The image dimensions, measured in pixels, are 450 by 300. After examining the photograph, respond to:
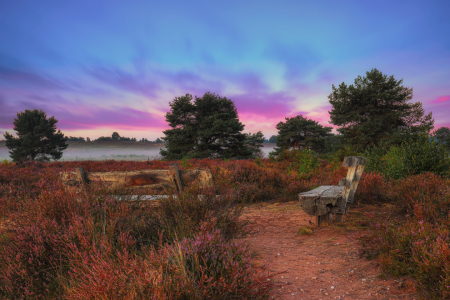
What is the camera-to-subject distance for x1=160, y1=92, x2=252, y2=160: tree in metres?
→ 24.5

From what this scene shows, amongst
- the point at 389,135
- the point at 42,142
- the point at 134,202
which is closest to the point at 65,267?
the point at 134,202

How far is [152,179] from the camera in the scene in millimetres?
4070

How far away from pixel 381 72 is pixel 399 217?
23.3 metres

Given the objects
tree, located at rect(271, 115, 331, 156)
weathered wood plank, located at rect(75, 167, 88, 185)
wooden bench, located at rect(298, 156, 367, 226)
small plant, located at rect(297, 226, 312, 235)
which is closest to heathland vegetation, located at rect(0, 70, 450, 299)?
weathered wood plank, located at rect(75, 167, 88, 185)

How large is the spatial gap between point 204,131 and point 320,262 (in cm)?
2158

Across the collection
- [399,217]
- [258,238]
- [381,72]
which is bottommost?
[258,238]

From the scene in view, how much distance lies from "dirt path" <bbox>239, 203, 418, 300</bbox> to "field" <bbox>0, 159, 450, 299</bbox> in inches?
0.5

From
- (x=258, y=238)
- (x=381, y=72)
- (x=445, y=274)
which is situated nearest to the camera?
(x=445, y=274)

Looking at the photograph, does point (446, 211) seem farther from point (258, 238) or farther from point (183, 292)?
point (183, 292)

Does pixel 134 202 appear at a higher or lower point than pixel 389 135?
lower

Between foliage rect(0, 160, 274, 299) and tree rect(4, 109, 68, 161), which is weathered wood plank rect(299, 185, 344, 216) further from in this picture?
tree rect(4, 109, 68, 161)

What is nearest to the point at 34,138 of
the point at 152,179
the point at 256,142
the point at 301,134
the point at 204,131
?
the point at 204,131

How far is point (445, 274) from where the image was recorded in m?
2.04

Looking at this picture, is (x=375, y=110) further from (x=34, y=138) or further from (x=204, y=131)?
(x=34, y=138)
